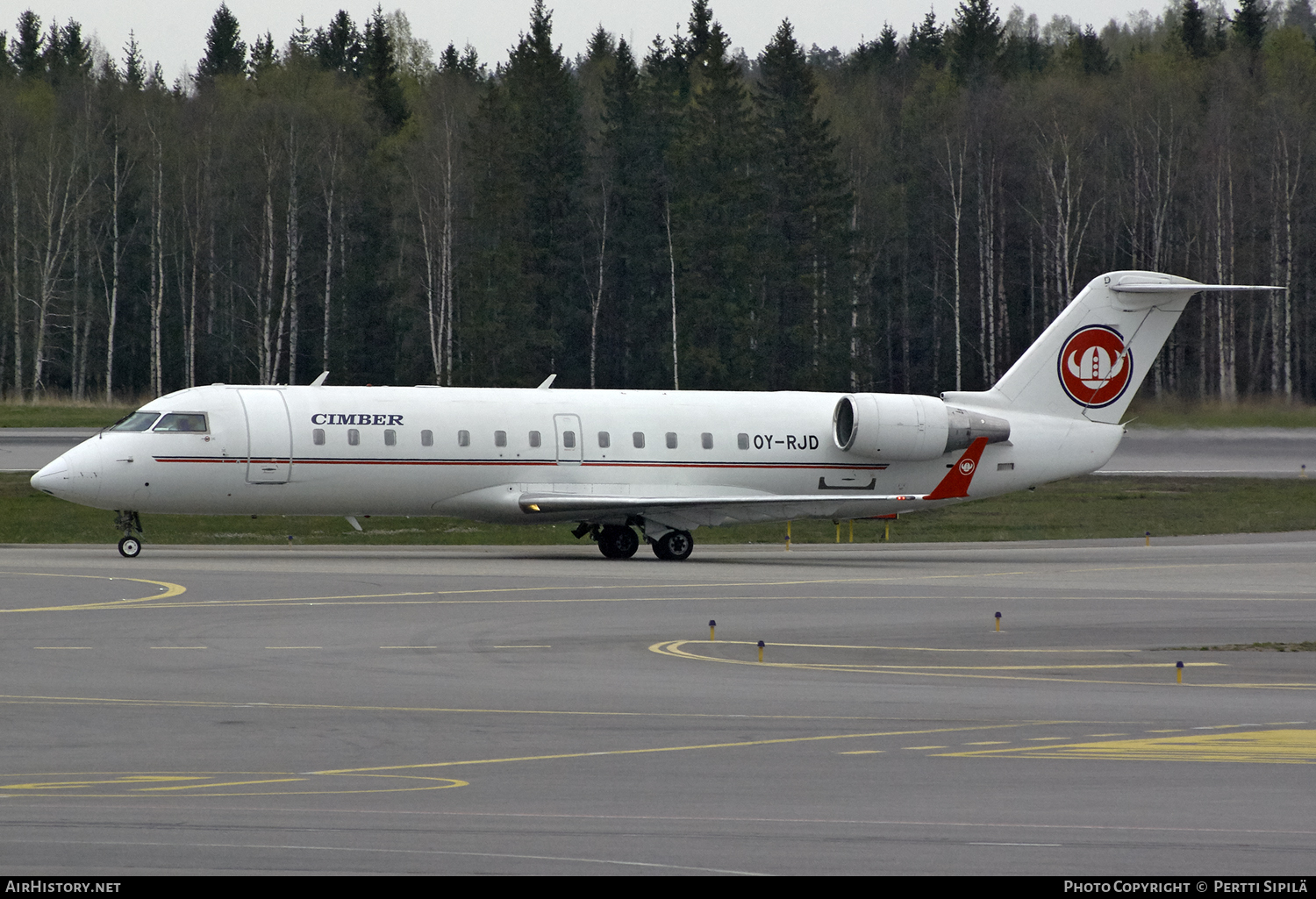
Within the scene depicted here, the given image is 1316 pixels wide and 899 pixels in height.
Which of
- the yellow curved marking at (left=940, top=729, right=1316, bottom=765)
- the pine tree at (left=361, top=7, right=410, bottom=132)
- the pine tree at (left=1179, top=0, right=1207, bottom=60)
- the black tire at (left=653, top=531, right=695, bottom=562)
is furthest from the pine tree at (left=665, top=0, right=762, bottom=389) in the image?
the yellow curved marking at (left=940, top=729, right=1316, bottom=765)

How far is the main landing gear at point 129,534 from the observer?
30.2 m

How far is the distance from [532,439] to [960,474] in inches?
375

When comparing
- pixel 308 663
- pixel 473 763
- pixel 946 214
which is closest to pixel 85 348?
pixel 946 214

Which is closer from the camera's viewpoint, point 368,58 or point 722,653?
point 722,653

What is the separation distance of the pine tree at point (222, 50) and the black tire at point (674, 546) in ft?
247

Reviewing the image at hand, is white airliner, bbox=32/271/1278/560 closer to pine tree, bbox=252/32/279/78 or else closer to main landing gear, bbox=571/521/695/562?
main landing gear, bbox=571/521/695/562

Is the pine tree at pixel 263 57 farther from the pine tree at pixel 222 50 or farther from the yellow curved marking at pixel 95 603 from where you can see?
the yellow curved marking at pixel 95 603

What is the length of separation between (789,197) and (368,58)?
33.6m

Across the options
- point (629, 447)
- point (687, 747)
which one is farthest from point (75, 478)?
point (687, 747)

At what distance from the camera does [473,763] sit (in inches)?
480

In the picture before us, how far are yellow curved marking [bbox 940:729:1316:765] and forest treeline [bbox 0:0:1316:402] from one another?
190ft

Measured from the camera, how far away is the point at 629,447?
32656 mm

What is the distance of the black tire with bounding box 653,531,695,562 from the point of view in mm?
32906

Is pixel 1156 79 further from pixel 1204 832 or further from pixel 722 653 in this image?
pixel 1204 832
